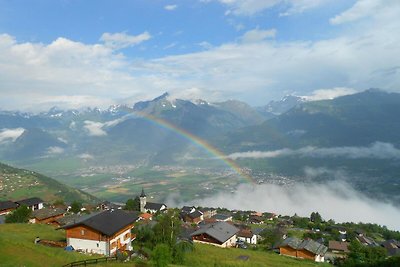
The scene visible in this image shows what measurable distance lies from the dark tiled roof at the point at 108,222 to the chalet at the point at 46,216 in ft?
116

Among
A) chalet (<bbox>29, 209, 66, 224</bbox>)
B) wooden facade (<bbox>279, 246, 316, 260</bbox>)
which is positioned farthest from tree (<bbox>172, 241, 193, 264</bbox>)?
chalet (<bbox>29, 209, 66, 224</bbox>)

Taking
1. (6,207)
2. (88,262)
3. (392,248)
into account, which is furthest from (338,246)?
(6,207)

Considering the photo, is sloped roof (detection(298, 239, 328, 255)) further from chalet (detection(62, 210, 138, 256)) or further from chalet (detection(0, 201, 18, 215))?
chalet (detection(0, 201, 18, 215))

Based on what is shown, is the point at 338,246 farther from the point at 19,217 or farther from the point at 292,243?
the point at 19,217

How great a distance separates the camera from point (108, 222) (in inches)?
1596

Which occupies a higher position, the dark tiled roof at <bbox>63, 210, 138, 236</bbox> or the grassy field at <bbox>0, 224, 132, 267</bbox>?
the dark tiled roof at <bbox>63, 210, 138, 236</bbox>

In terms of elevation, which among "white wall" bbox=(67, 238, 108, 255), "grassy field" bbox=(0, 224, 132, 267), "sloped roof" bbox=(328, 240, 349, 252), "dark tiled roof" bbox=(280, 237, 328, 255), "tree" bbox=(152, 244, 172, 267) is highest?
"tree" bbox=(152, 244, 172, 267)

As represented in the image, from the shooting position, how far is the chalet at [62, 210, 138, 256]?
38.3m

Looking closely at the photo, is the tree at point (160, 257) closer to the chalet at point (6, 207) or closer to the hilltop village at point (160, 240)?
the hilltop village at point (160, 240)

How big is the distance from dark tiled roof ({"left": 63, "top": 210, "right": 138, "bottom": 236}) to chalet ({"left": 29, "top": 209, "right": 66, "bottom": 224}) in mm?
35379

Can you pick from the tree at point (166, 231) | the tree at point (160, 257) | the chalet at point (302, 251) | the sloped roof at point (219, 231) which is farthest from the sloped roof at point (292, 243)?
the tree at point (160, 257)

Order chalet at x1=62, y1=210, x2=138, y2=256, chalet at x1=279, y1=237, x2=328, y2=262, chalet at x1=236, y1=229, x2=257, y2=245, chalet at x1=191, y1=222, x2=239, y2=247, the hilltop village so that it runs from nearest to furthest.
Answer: chalet at x1=62, y1=210, x2=138, y2=256, the hilltop village, chalet at x1=279, y1=237, x2=328, y2=262, chalet at x1=191, y1=222, x2=239, y2=247, chalet at x1=236, y1=229, x2=257, y2=245

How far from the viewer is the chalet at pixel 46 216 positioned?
73.7 meters

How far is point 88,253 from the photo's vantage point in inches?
1496
